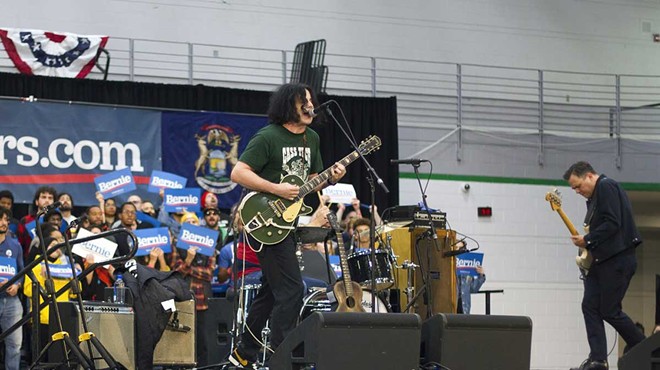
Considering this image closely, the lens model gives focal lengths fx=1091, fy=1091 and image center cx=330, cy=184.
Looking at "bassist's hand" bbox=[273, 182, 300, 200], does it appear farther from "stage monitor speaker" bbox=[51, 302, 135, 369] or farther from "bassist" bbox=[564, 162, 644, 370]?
"bassist" bbox=[564, 162, 644, 370]

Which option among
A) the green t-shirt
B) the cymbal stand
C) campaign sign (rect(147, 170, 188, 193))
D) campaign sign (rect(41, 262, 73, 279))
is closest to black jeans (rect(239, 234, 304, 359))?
the green t-shirt

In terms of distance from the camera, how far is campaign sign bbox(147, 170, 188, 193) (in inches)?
473

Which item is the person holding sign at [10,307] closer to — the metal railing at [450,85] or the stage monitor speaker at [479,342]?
the metal railing at [450,85]

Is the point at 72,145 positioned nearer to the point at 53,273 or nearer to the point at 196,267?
the point at 196,267

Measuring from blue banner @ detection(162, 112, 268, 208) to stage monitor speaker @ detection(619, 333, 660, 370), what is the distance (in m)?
7.77

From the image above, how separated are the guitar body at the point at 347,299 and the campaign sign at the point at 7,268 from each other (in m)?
2.94

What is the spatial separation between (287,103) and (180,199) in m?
4.67

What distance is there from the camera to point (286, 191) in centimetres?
688

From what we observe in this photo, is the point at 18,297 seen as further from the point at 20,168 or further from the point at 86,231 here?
the point at 20,168

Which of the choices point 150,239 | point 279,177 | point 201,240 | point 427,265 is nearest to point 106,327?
point 279,177

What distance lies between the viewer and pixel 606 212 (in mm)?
9141

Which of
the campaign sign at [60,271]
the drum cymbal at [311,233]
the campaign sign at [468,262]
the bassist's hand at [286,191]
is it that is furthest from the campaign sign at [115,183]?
the bassist's hand at [286,191]

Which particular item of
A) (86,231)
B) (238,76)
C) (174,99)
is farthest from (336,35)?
(86,231)

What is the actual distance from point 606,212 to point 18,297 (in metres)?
5.20
